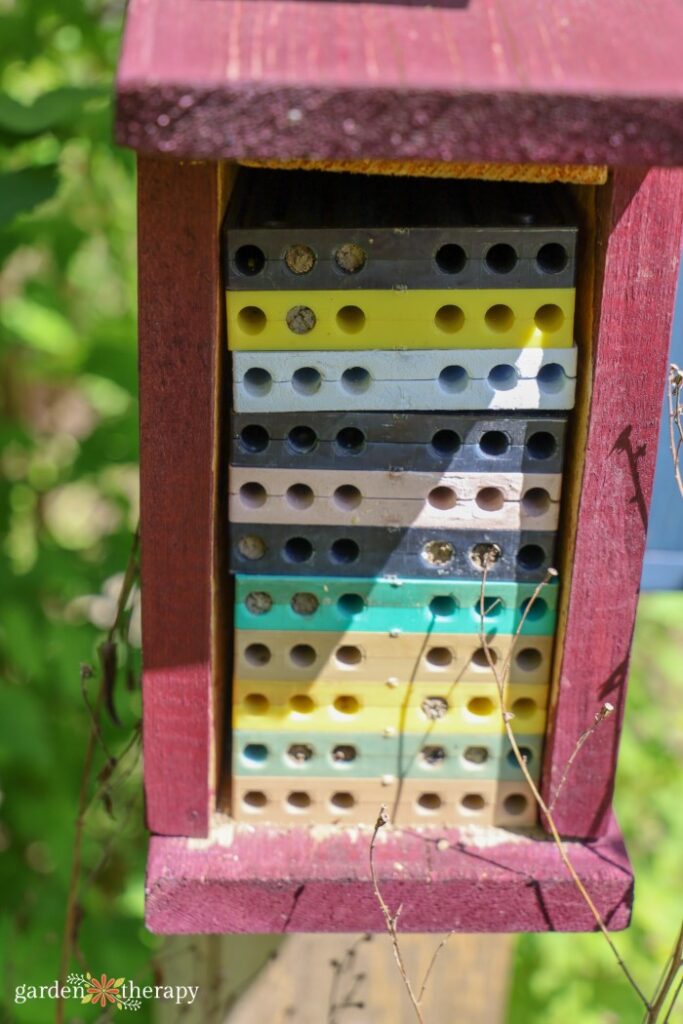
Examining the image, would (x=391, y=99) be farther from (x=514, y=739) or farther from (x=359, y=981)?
(x=359, y=981)

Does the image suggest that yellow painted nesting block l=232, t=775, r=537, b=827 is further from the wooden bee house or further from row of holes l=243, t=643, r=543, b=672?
row of holes l=243, t=643, r=543, b=672

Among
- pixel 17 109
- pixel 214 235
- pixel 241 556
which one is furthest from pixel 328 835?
pixel 17 109

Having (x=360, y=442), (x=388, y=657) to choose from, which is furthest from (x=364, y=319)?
(x=388, y=657)

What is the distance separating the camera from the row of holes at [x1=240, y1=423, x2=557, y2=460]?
3.87 feet

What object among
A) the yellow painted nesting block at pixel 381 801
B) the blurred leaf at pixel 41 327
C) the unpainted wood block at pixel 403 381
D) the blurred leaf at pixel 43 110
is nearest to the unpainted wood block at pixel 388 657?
the yellow painted nesting block at pixel 381 801

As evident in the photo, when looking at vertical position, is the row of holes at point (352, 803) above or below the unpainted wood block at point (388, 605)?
below

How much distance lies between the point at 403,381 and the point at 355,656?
32 centimetres

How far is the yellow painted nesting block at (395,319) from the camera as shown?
3.67 ft

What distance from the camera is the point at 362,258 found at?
1.11 meters

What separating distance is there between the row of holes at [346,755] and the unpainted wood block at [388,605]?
0.14m

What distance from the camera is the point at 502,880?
123 cm

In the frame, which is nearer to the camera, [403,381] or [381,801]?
[403,381]

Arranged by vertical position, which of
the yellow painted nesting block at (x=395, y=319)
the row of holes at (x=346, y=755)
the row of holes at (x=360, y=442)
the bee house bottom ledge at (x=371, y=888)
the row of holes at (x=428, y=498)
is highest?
the yellow painted nesting block at (x=395, y=319)
